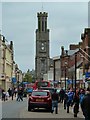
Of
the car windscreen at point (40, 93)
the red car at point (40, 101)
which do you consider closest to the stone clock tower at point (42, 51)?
the car windscreen at point (40, 93)

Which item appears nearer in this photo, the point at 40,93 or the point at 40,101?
the point at 40,101

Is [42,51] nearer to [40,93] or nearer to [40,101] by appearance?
[40,93]

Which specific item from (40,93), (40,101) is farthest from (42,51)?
(40,101)

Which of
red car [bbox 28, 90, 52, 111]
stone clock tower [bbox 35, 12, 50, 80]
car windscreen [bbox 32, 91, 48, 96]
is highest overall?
stone clock tower [bbox 35, 12, 50, 80]

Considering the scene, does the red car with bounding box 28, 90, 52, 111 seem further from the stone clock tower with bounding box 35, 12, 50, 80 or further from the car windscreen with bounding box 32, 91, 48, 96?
the stone clock tower with bounding box 35, 12, 50, 80

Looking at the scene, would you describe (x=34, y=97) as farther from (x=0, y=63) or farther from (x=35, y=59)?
(x=35, y=59)

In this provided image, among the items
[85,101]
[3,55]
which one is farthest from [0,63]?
[85,101]

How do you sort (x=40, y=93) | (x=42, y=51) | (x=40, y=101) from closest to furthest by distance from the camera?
(x=40, y=101) < (x=40, y=93) < (x=42, y=51)

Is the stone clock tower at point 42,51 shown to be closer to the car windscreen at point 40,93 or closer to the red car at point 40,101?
the car windscreen at point 40,93

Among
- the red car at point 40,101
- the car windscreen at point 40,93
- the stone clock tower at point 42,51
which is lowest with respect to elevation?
the red car at point 40,101

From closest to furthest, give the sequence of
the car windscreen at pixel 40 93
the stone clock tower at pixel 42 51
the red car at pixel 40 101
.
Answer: the red car at pixel 40 101 → the car windscreen at pixel 40 93 → the stone clock tower at pixel 42 51

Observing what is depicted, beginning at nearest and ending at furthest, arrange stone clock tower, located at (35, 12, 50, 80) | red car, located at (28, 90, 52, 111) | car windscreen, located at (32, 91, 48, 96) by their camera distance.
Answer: red car, located at (28, 90, 52, 111) < car windscreen, located at (32, 91, 48, 96) < stone clock tower, located at (35, 12, 50, 80)

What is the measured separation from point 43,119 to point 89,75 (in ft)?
41.8

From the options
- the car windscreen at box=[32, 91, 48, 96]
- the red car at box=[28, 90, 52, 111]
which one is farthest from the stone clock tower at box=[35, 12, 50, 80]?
the red car at box=[28, 90, 52, 111]
